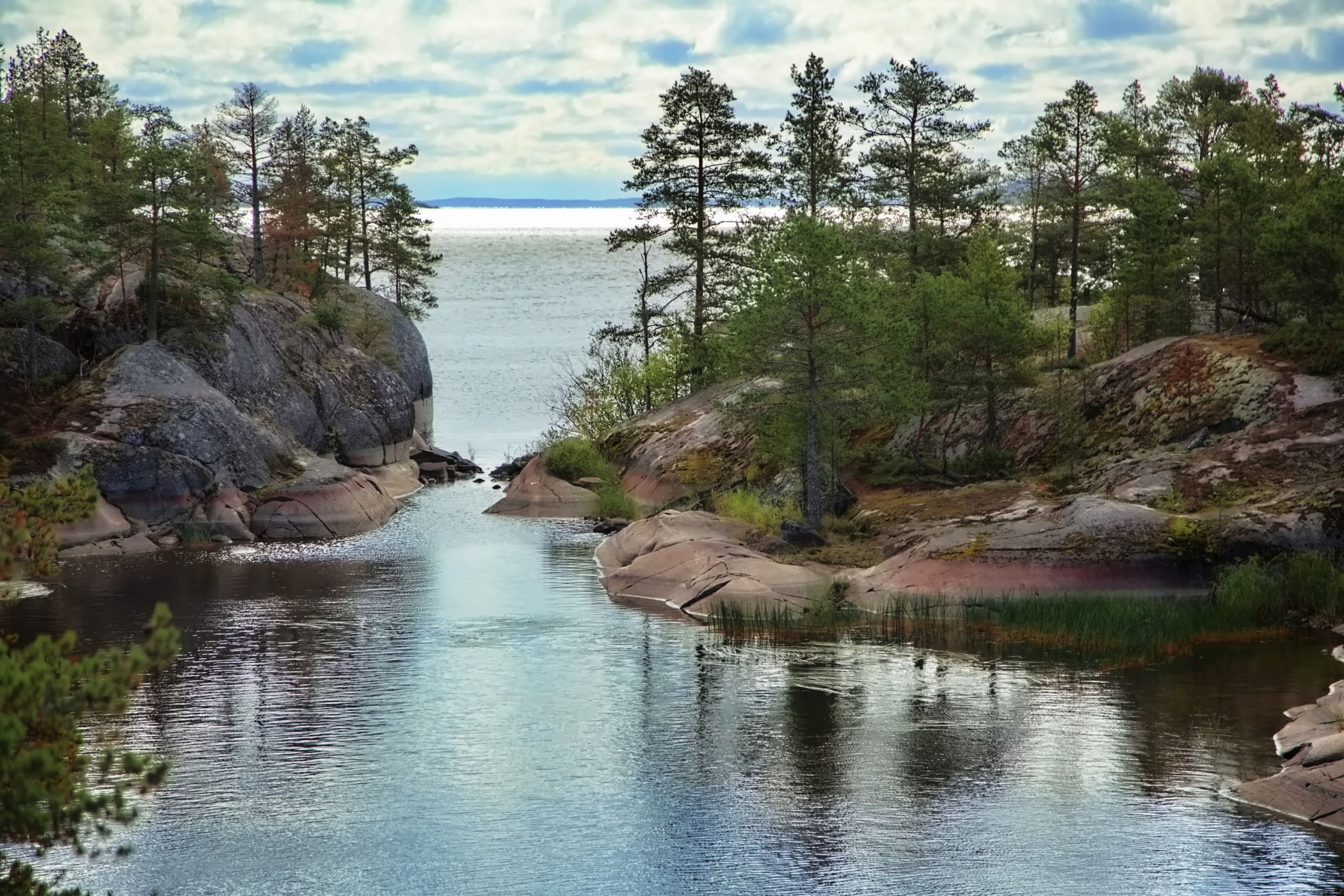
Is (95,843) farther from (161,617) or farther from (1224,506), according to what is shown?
(1224,506)

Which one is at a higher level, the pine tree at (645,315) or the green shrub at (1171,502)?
the pine tree at (645,315)

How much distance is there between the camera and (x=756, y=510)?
134 ft

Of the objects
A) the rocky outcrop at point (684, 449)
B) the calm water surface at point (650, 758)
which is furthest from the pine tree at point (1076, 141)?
the calm water surface at point (650, 758)

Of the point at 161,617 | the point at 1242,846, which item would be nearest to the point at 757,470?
the point at 1242,846

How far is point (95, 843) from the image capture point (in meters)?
18.0

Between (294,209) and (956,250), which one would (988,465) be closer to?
(956,250)

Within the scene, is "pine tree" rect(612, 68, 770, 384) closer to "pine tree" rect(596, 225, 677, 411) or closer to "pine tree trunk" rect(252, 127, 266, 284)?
"pine tree" rect(596, 225, 677, 411)

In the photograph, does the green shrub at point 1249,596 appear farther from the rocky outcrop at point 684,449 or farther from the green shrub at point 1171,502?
the rocky outcrop at point 684,449

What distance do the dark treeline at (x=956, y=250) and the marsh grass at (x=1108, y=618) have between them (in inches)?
287

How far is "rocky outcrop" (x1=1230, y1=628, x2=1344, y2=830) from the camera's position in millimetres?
18703

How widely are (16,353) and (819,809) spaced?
39328mm

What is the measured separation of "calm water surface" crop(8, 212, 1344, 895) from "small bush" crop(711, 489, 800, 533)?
679cm

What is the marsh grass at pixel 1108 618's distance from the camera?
2895cm

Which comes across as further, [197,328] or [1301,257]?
[197,328]
